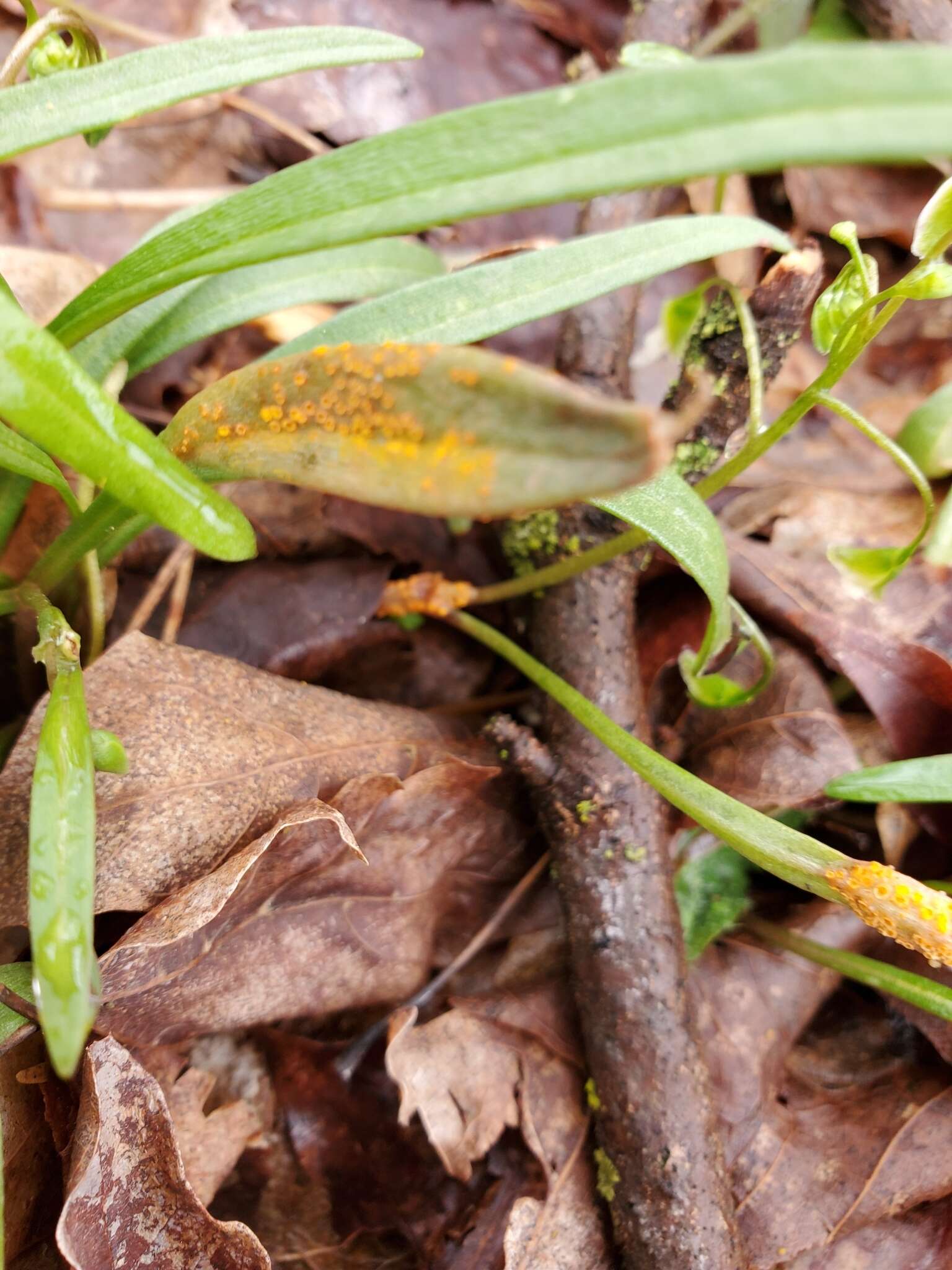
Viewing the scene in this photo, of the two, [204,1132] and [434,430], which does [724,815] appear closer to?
[434,430]

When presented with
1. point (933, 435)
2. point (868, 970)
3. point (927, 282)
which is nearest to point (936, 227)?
point (927, 282)

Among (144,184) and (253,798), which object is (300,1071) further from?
(144,184)

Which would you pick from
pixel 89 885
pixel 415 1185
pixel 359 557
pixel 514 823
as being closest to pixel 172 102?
pixel 359 557

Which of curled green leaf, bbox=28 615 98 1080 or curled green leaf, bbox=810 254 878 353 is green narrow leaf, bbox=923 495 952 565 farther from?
curled green leaf, bbox=28 615 98 1080

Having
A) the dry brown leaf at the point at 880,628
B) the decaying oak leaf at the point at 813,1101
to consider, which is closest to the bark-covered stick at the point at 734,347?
the dry brown leaf at the point at 880,628

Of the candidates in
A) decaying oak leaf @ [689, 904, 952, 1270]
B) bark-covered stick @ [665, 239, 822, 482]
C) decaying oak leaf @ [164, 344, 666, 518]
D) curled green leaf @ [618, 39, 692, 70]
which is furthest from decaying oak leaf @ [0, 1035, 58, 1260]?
curled green leaf @ [618, 39, 692, 70]

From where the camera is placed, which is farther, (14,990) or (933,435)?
(933,435)
